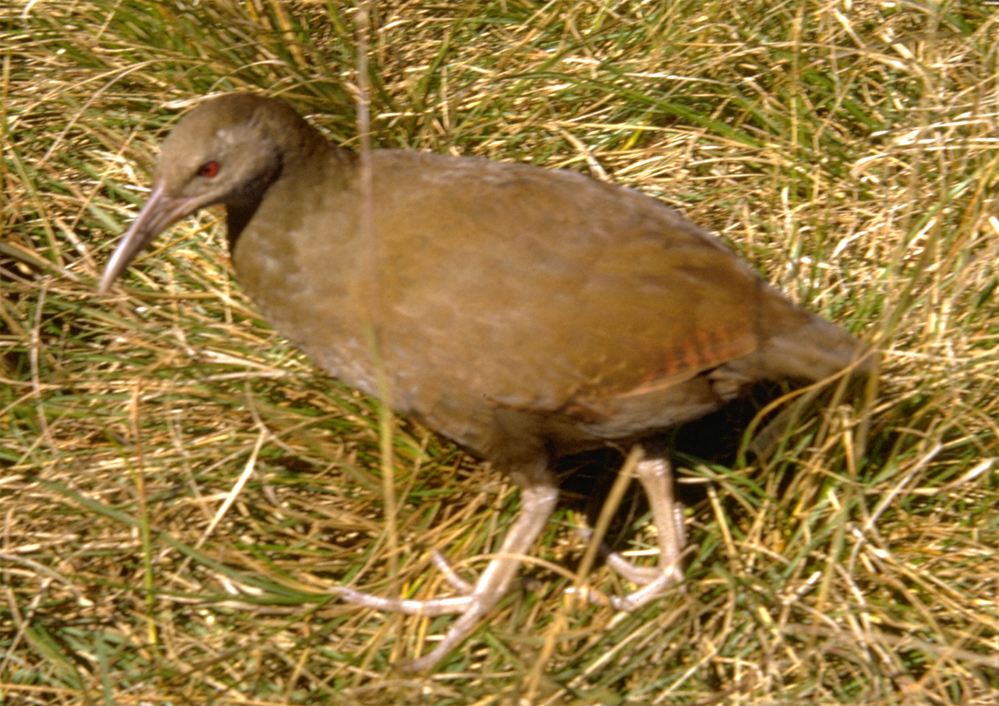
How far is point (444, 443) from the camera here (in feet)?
9.48

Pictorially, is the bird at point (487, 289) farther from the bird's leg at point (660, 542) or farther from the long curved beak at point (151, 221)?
the bird's leg at point (660, 542)

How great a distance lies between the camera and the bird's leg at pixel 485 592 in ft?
8.57

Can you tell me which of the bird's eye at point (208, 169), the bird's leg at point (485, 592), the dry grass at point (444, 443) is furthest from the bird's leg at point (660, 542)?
the bird's eye at point (208, 169)

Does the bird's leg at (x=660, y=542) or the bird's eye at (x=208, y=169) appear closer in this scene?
the bird's eye at (x=208, y=169)

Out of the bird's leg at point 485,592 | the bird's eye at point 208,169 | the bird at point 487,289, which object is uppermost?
the bird's eye at point 208,169

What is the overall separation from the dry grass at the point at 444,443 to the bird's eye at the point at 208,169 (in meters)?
0.64

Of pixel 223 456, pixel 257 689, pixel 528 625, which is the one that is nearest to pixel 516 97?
pixel 223 456

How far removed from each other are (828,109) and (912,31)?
0.38 meters

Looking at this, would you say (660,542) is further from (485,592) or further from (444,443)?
(444,443)

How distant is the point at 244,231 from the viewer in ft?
8.12

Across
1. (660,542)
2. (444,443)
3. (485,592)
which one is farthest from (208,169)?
(660,542)

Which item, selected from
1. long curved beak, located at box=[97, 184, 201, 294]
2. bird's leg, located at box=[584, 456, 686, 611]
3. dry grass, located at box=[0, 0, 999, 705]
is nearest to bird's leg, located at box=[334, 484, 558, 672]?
dry grass, located at box=[0, 0, 999, 705]

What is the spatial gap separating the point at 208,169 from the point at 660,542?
1392mm

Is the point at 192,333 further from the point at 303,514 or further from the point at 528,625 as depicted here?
the point at 528,625
